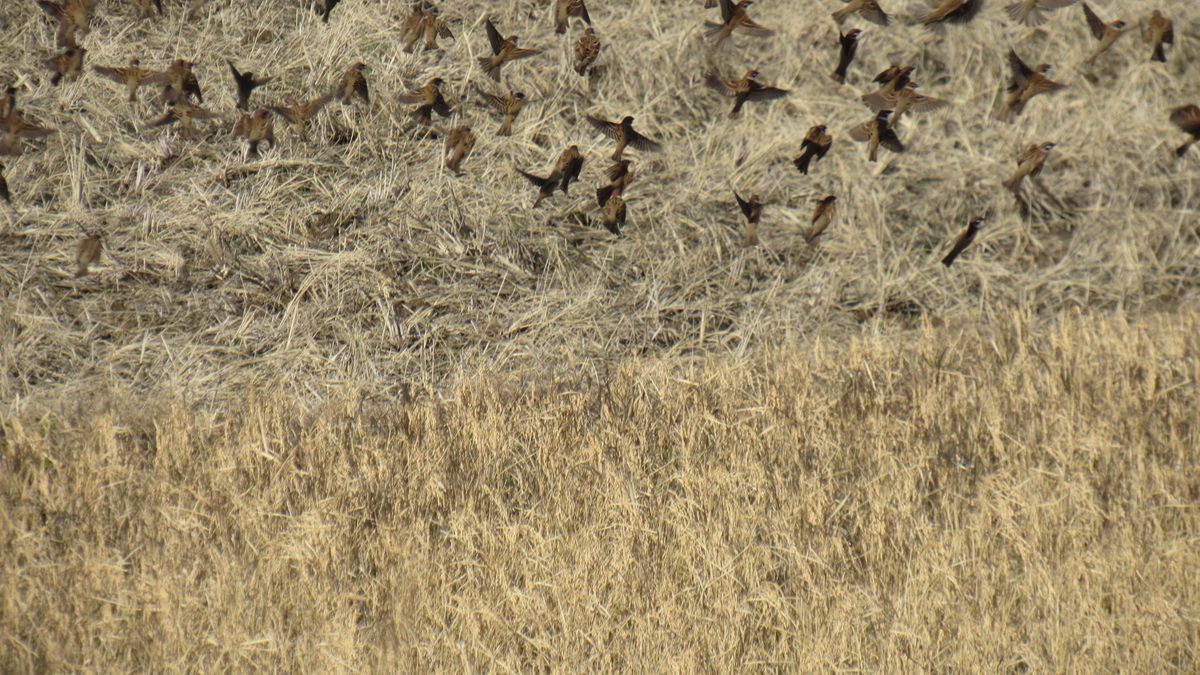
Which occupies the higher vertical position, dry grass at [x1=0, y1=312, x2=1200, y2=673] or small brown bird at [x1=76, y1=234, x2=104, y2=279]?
small brown bird at [x1=76, y1=234, x2=104, y2=279]

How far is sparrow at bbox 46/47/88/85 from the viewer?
4730 mm

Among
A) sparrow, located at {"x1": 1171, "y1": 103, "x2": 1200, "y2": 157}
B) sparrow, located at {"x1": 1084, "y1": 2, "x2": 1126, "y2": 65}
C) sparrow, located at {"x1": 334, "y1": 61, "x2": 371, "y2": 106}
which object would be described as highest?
sparrow, located at {"x1": 334, "y1": 61, "x2": 371, "y2": 106}

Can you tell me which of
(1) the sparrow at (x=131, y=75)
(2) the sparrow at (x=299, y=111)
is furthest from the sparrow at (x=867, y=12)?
(1) the sparrow at (x=131, y=75)

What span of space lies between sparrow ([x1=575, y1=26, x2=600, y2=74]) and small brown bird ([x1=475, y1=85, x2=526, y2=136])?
0.29 m

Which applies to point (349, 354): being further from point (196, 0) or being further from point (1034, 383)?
point (1034, 383)

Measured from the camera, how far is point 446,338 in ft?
14.7

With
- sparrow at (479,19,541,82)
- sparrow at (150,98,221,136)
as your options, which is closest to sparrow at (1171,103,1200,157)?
sparrow at (479,19,541,82)

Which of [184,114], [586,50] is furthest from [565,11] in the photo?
[184,114]

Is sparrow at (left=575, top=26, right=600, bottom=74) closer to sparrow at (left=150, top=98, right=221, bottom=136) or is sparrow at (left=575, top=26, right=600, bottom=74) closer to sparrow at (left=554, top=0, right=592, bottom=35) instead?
sparrow at (left=554, top=0, right=592, bottom=35)

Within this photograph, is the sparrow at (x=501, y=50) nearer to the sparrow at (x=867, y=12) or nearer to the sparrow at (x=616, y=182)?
the sparrow at (x=616, y=182)

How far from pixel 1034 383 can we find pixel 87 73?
4102 mm

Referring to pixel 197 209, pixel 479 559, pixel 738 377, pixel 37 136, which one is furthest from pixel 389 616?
pixel 37 136

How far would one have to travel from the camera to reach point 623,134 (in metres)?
4.69

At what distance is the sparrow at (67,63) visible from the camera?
4730 mm
